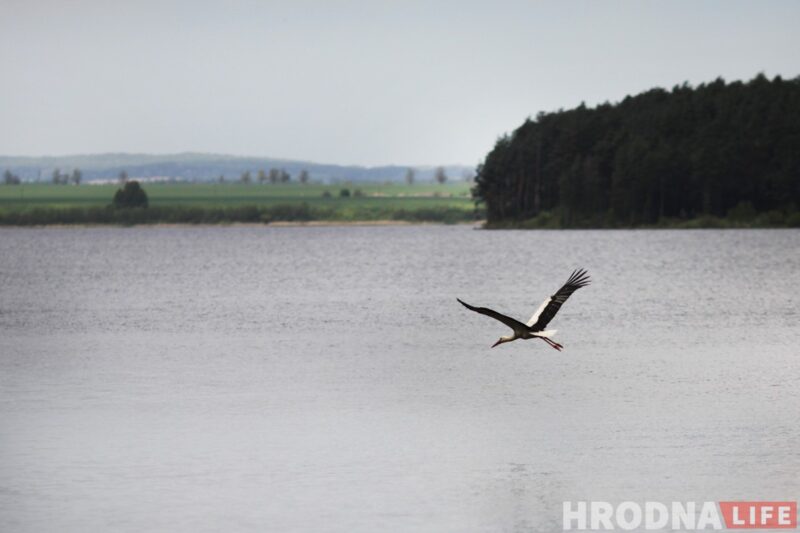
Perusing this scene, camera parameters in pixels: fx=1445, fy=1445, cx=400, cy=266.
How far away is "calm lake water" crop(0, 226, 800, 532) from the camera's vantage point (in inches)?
803

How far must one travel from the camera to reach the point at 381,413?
1120 inches

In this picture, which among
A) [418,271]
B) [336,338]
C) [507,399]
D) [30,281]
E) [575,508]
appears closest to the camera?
[575,508]

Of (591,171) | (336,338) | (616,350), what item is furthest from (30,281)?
(591,171)

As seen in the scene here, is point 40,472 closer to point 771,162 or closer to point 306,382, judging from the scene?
point 306,382

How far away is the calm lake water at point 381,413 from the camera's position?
66.9ft

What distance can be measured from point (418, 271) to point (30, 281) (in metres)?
26.5

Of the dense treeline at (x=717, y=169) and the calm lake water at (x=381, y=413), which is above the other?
the dense treeline at (x=717, y=169)

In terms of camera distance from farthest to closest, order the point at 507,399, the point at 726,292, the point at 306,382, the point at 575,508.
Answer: the point at 726,292
the point at 306,382
the point at 507,399
the point at 575,508

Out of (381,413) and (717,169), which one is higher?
(717,169)

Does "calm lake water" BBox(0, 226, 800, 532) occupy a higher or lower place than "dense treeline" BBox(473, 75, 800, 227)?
lower

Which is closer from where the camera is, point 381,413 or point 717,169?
point 381,413

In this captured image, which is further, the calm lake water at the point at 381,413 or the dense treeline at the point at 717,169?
the dense treeline at the point at 717,169

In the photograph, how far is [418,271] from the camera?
334 feet

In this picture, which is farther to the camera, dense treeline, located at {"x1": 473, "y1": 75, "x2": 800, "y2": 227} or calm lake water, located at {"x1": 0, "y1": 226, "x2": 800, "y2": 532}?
dense treeline, located at {"x1": 473, "y1": 75, "x2": 800, "y2": 227}
